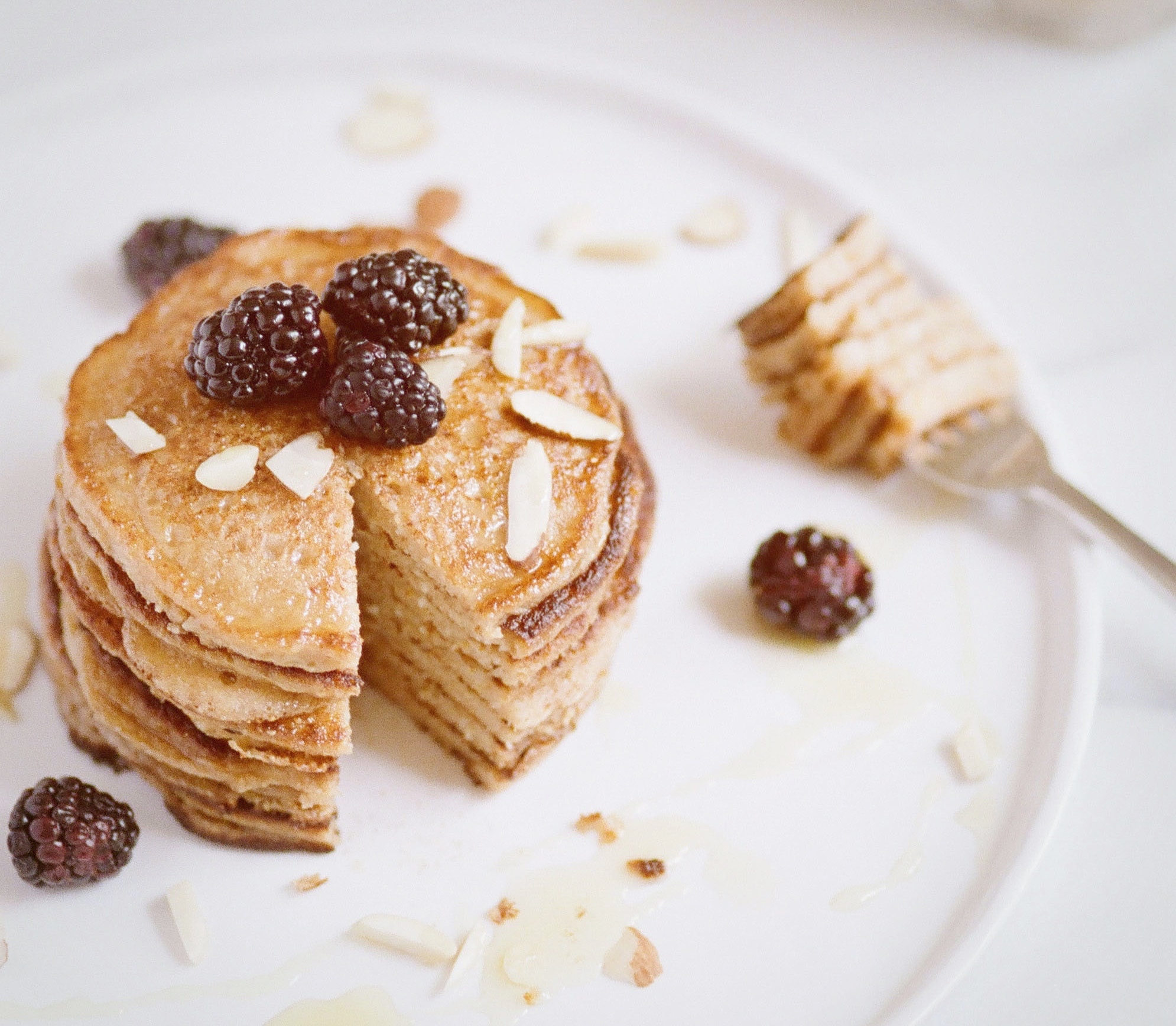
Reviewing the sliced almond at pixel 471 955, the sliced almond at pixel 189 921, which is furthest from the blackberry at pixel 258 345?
the sliced almond at pixel 471 955

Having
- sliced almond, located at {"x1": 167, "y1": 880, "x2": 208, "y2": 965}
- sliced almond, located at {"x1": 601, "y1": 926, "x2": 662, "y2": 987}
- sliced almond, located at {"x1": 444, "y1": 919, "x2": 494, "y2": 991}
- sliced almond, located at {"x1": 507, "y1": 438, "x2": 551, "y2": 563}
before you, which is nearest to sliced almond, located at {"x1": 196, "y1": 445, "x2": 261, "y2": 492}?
sliced almond, located at {"x1": 507, "y1": 438, "x2": 551, "y2": 563}

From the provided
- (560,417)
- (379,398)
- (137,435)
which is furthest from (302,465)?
(560,417)

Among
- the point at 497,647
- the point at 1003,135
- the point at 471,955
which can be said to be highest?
the point at 1003,135

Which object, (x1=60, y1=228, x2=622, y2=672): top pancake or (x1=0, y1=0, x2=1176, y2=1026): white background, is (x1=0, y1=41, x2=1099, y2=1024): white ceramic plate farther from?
(x1=60, y1=228, x2=622, y2=672): top pancake

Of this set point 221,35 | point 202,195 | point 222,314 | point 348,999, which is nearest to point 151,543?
point 222,314

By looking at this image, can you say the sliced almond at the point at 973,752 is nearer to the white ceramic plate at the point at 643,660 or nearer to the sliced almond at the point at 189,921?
the white ceramic plate at the point at 643,660

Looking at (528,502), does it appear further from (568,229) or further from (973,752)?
(568,229)
